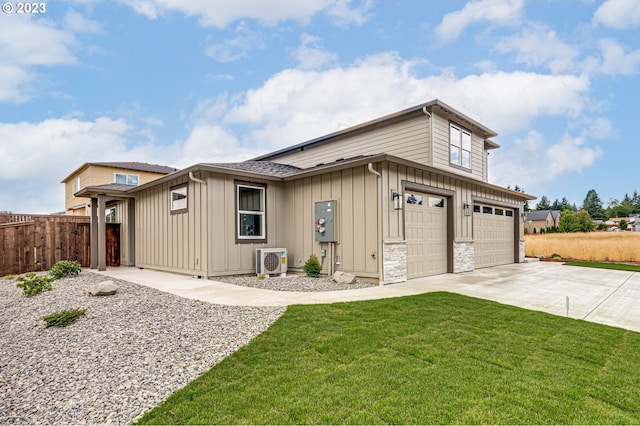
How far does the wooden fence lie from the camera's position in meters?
9.49

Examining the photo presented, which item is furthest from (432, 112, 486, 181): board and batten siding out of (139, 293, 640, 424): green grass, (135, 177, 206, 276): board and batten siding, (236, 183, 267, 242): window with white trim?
(135, 177, 206, 276): board and batten siding

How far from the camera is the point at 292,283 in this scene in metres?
7.26

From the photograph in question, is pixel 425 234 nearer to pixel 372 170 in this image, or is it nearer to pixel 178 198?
pixel 372 170

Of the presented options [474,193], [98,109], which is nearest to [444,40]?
[474,193]

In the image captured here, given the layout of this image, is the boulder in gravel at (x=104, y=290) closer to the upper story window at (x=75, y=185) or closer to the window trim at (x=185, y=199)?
the window trim at (x=185, y=199)

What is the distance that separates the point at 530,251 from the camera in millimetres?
16781

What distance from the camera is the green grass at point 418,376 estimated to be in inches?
88.0

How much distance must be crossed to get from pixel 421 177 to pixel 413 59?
6382 millimetres

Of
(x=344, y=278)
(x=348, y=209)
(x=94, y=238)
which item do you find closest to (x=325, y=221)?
(x=348, y=209)

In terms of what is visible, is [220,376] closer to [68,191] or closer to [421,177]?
[421,177]

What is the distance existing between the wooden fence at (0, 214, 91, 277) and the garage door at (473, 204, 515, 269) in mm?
13220

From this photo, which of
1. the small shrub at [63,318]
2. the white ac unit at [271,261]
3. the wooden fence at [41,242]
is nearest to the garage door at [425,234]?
the white ac unit at [271,261]

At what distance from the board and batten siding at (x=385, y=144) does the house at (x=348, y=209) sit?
0.03 metres

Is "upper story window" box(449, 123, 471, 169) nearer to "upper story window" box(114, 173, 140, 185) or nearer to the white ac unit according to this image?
the white ac unit
